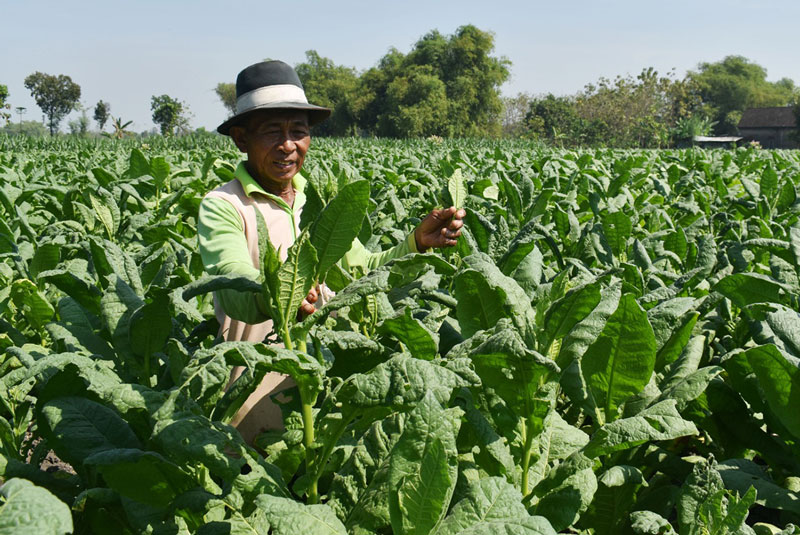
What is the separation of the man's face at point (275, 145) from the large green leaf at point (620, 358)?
1460 mm

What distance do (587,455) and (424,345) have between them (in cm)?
41

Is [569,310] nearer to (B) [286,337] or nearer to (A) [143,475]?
(B) [286,337]

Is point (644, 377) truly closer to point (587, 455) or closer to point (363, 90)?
point (587, 455)

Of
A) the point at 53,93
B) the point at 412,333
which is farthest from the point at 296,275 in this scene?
the point at 53,93

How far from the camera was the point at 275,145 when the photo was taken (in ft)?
8.57

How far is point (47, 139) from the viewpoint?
93.4ft

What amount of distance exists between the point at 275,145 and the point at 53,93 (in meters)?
125

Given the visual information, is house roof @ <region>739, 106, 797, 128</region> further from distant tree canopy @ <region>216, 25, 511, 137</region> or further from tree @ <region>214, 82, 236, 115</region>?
tree @ <region>214, 82, 236, 115</region>

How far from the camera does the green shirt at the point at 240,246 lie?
186 centimetres

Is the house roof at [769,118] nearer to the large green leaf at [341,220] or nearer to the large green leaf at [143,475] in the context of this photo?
the large green leaf at [341,220]

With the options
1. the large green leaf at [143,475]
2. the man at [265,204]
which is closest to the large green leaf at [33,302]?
the man at [265,204]

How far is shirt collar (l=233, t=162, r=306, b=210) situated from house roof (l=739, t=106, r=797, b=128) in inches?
3983

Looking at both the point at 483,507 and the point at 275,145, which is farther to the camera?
the point at 275,145

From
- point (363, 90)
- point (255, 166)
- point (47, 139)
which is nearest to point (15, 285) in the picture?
point (255, 166)
